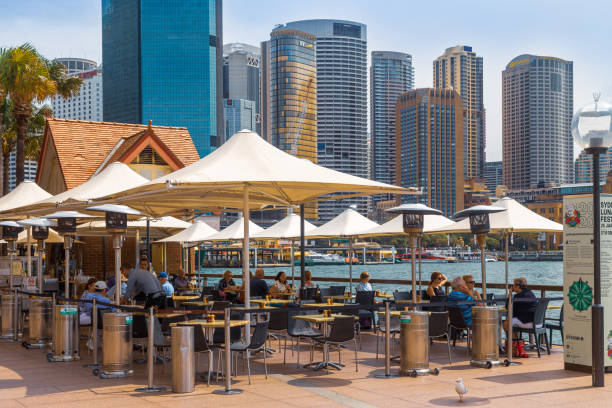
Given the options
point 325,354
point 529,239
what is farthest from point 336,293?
point 529,239

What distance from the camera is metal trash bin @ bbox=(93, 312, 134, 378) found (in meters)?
10.9

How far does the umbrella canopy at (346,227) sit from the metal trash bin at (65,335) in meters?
8.28

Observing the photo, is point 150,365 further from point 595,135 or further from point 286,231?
point 286,231

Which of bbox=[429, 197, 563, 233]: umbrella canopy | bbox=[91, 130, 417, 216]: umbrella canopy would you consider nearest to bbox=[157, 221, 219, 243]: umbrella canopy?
bbox=[429, 197, 563, 233]: umbrella canopy

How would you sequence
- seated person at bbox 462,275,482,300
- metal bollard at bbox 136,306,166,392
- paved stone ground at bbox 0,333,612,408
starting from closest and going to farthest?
paved stone ground at bbox 0,333,612,408 < metal bollard at bbox 136,306,166,392 < seated person at bbox 462,275,482,300

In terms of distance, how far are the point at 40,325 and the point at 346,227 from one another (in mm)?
8457

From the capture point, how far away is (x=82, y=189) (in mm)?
14148

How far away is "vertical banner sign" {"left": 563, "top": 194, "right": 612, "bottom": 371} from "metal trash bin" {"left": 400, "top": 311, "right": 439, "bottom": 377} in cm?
231

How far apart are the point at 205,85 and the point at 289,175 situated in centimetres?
14663

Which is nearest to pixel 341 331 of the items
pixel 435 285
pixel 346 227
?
pixel 435 285

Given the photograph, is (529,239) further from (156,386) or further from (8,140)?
(156,386)

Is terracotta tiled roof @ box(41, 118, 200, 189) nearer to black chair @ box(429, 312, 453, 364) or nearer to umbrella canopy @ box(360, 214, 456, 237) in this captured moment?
umbrella canopy @ box(360, 214, 456, 237)

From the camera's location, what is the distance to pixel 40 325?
48.2 ft

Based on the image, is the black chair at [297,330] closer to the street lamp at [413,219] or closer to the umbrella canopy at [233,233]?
the street lamp at [413,219]
